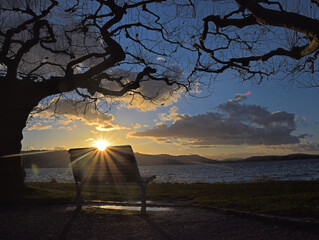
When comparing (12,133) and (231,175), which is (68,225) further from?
(231,175)

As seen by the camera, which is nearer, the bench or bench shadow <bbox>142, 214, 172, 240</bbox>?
bench shadow <bbox>142, 214, 172, 240</bbox>

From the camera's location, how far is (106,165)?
6992 mm

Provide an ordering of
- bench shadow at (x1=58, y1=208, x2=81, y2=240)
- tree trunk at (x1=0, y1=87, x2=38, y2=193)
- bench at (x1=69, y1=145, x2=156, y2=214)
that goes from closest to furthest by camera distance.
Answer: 1. bench shadow at (x1=58, y1=208, x2=81, y2=240)
2. bench at (x1=69, y1=145, x2=156, y2=214)
3. tree trunk at (x1=0, y1=87, x2=38, y2=193)

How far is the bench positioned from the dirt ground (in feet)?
2.18

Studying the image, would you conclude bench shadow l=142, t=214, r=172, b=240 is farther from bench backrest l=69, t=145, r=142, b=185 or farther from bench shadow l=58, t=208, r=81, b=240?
bench shadow l=58, t=208, r=81, b=240

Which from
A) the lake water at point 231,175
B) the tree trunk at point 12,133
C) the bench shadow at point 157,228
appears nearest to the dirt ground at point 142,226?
the bench shadow at point 157,228

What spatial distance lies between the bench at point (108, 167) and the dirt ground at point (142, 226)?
0.66 meters

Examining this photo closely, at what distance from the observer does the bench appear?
6566 mm

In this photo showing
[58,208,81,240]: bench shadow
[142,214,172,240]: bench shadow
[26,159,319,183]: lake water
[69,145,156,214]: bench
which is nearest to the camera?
[142,214,172,240]: bench shadow

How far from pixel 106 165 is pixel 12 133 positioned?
513cm

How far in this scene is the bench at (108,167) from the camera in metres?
6.57

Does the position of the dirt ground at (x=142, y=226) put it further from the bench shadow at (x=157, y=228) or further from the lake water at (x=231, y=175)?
the lake water at (x=231, y=175)

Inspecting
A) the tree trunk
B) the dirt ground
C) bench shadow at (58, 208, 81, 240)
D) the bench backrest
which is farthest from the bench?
the tree trunk

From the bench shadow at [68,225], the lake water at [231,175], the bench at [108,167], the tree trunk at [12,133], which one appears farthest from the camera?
the lake water at [231,175]
